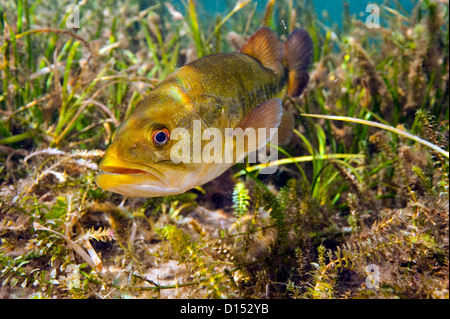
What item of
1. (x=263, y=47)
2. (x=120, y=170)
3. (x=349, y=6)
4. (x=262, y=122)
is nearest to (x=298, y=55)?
(x=263, y=47)

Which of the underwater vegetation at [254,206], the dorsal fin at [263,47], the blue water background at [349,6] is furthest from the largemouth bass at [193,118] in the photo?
the blue water background at [349,6]

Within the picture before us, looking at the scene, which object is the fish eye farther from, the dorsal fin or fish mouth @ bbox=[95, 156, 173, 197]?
the dorsal fin

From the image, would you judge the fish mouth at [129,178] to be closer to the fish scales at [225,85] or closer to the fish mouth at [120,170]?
the fish mouth at [120,170]

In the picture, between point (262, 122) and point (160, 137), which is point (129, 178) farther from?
point (262, 122)

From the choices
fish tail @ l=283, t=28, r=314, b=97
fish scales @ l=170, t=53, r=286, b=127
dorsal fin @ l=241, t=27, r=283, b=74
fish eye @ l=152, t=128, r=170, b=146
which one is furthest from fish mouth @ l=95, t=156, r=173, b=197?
fish tail @ l=283, t=28, r=314, b=97
